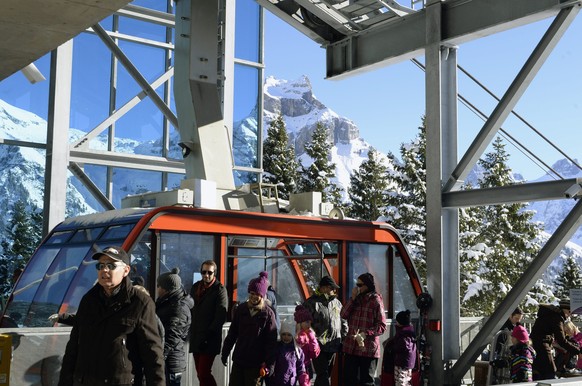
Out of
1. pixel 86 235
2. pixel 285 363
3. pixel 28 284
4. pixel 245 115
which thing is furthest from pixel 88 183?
pixel 285 363

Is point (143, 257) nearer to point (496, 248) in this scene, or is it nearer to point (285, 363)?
point (285, 363)

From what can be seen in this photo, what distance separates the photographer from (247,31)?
23859mm

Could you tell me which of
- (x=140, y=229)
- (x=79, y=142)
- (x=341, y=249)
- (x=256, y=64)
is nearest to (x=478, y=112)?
(x=341, y=249)

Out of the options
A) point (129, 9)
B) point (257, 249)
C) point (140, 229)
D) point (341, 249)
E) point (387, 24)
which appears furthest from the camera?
point (129, 9)

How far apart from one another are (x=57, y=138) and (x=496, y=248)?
1178 inches

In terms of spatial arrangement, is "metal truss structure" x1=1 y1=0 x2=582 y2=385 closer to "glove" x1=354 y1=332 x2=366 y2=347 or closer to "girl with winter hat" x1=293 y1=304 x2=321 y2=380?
"glove" x1=354 y1=332 x2=366 y2=347

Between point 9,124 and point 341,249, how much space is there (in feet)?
33.6

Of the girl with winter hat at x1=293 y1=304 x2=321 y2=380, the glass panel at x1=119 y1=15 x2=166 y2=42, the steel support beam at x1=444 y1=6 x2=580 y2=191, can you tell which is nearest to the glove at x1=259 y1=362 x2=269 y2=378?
the girl with winter hat at x1=293 y1=304 x2=321 y2=380

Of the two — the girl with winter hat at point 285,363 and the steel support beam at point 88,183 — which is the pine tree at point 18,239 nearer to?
the steel support beam at point 88,183

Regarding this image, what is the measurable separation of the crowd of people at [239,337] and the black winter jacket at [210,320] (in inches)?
0.4

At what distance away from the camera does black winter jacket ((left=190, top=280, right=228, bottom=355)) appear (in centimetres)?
905

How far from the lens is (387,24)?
1284 centimetres

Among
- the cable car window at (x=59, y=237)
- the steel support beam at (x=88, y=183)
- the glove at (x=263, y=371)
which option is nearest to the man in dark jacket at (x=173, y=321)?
the glove at (x=263, y=371)

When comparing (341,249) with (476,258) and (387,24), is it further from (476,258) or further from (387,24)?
(476,258)
